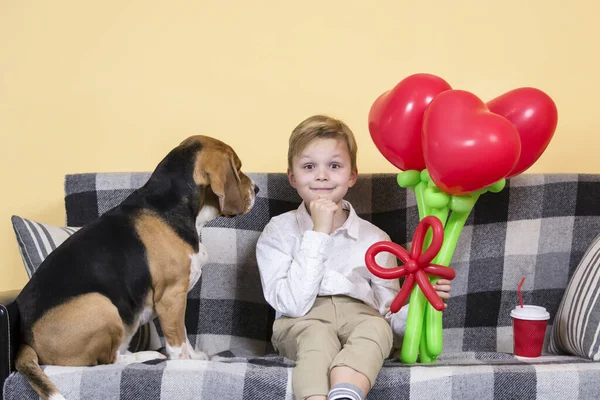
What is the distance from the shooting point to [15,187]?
3.30m

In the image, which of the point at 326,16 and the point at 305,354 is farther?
the point at 326,16

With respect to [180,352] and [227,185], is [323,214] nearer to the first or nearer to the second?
[227,185]

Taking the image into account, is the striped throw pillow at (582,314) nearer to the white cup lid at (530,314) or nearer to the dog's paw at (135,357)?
the white cup lid at (530,314)

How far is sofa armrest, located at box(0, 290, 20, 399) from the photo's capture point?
6.44 ft

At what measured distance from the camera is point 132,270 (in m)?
2.22

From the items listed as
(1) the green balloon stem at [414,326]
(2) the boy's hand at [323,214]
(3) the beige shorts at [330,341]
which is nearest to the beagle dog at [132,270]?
(2) the boy's hand at [323,214]

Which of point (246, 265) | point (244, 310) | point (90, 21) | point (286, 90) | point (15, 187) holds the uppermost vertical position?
point (90, 21)

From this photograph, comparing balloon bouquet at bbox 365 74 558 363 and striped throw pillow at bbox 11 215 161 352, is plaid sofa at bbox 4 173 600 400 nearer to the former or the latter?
striped throw pillow at bbox 11 215 161 352

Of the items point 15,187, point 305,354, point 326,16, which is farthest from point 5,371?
point 326,16

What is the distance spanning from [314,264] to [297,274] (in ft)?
0.22

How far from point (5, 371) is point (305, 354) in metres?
0.82

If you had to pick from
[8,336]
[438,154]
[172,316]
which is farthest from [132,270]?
[438,154]

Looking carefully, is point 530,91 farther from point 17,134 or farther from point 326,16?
point 17,134

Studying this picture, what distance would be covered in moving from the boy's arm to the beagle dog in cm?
22
